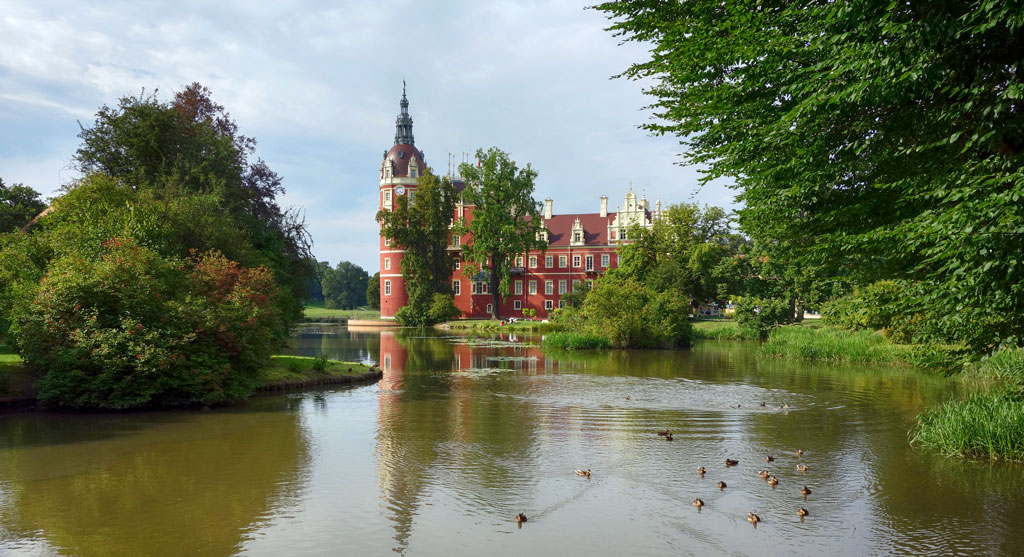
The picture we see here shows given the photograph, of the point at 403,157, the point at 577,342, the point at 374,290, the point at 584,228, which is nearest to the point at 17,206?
the point at 577,342

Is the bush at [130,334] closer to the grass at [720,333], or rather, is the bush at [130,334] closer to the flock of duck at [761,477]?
the flock of duck at [761,477]

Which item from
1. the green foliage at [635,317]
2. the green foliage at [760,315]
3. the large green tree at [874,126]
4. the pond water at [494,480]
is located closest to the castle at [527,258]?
the green foliage at [760,315]

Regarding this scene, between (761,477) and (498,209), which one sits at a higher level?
(498,209)

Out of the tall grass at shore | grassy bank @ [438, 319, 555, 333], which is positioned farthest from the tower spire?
the tall grass at shore

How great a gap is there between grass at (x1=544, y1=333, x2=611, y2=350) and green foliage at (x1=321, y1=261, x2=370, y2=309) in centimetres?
8124

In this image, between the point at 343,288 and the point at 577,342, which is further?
the point at 343,288

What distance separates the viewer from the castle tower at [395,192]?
2721 inches

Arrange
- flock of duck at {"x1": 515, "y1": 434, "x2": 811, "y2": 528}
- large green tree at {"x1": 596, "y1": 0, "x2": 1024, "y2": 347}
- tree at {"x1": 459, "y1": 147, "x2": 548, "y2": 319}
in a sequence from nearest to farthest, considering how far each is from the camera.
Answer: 1. large green tree at {"x1": 596, "y1": 0, "x2": 1024, "y2": 347}
2. flock of duck at {"x1": 515, "y1": 434, "x2": 811, "y2": 528}
3. tree at {"x1": 459, "y1": 147, "x2": 548, "y2": 319}

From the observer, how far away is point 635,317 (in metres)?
36.6

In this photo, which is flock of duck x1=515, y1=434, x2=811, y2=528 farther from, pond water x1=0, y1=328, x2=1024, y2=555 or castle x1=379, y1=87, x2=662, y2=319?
castle x1=379, y1=87, x2=662, y2=319

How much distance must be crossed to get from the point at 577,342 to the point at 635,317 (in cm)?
345

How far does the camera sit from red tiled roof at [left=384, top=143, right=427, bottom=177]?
71.5m

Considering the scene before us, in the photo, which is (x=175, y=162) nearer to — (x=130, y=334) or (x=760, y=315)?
(x=130, y=334)

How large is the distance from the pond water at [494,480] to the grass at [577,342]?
58.9ft
